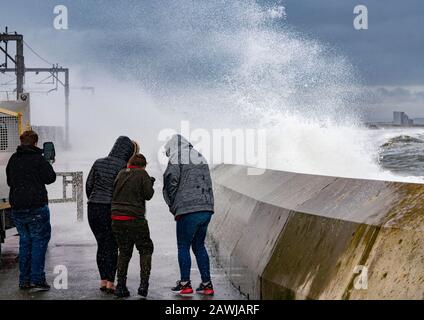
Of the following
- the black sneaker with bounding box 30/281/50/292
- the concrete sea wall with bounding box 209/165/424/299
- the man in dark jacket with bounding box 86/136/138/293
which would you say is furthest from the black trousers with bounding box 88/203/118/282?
the concrete sea wall with bounding box 209/165/424/299

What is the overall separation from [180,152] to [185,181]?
0.96ft

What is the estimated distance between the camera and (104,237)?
26.4 ft

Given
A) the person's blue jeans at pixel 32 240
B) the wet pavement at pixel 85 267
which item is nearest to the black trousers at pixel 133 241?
the wet pavement at pixel 85 267

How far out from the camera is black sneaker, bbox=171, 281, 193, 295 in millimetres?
7707

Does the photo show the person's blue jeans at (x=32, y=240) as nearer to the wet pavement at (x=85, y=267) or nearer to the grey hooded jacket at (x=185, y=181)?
the wet pavement at (x=85, y=267)

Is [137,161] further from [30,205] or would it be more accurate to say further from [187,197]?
[30,205]

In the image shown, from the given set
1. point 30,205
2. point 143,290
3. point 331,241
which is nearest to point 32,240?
point 30,205

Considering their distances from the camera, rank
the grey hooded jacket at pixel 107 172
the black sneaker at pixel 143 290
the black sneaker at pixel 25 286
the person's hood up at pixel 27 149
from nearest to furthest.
Answer: 1. the black sneaker at pixel 143 290
2. the grey hooded jacket at pixel 107 172
3. the black sneaker at pixel 25 286
4. the person's hood up at pixel 27 149

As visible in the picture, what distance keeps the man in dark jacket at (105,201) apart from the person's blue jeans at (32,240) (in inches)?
26.4

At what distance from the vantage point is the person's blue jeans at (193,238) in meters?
7.69

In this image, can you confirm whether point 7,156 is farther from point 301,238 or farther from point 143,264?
point 301,238

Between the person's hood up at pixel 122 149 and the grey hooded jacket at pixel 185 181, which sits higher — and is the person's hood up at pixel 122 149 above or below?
above
